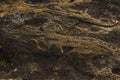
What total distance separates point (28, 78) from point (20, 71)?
30cm

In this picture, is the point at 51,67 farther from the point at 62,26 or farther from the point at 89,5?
the point at 89,5

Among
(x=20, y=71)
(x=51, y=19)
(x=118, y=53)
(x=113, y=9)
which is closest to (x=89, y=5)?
(x=113, y=9)

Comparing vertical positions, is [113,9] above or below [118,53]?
above

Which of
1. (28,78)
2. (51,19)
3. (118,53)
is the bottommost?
(28,78)

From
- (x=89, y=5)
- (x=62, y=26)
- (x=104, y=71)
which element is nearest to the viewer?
(x=104, y=71)

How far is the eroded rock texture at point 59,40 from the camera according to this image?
738 cm

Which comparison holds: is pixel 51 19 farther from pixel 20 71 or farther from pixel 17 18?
pixel 20 71

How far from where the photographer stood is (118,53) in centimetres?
752

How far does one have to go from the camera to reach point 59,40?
766 cm

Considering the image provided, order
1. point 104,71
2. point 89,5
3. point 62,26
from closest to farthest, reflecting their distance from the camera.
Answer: point 104,71
point 62,26
point 89,5

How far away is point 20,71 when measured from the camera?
7.52m

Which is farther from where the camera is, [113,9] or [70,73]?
[113,9]

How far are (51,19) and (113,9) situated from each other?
1.65 meters

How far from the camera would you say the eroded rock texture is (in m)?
7.38
